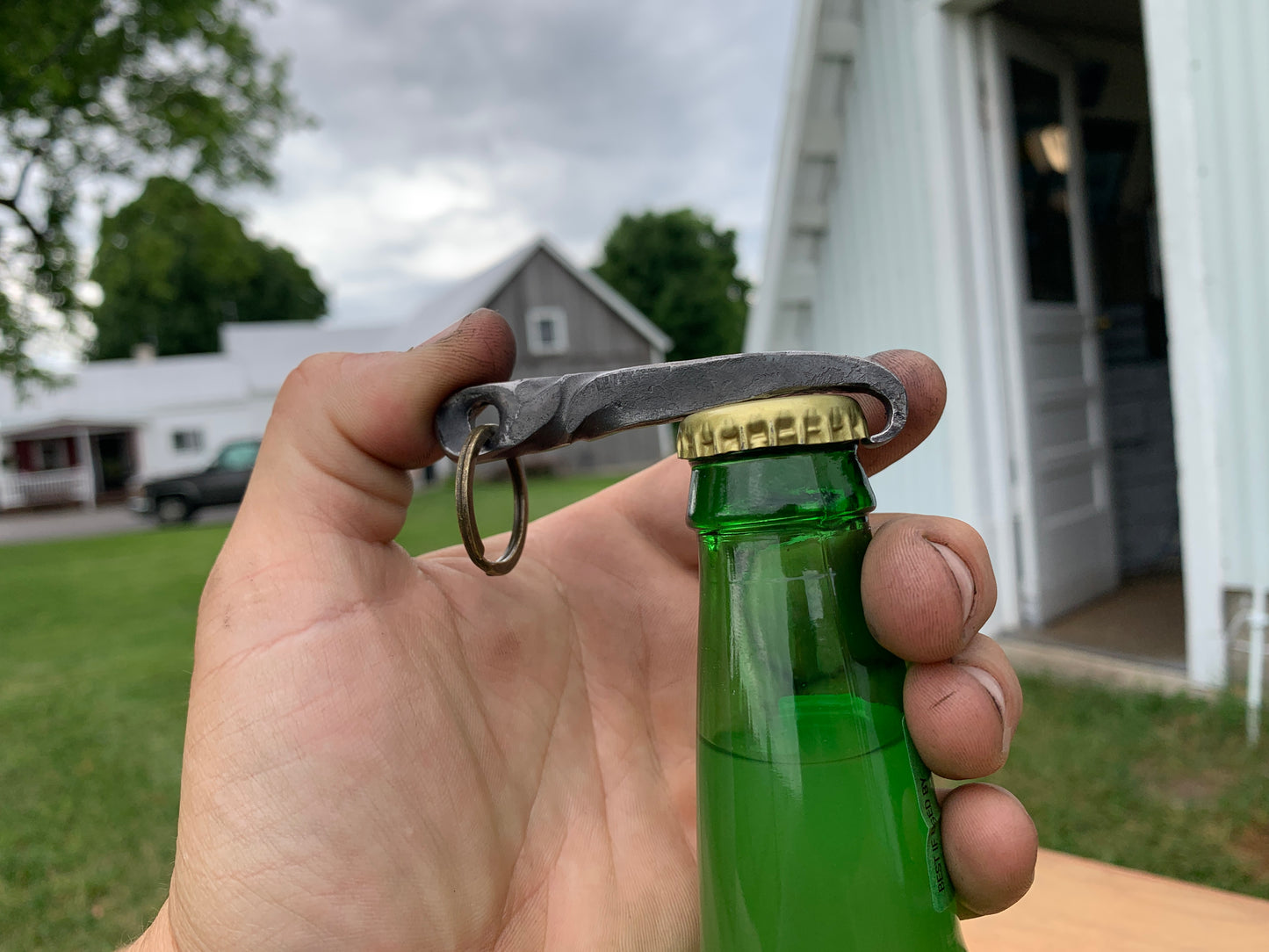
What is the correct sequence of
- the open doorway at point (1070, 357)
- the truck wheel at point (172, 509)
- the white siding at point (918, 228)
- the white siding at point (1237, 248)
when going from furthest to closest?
the truck wheel at point (172, 509)
the open doorway at point (1070, 357)
the white siding at point (918, 228)
the white siding at point (1237, 248)

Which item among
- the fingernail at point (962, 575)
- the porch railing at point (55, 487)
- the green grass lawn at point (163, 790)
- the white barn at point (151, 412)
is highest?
the white barn at point (151, 412)

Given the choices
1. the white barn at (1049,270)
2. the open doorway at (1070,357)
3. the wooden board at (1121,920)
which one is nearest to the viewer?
the wooden board at (1121,920)

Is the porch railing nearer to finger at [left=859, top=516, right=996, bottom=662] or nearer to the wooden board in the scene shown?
the wooden board

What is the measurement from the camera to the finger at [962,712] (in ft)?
2.48

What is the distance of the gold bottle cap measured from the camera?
616 millimetres

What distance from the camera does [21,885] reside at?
3115mm

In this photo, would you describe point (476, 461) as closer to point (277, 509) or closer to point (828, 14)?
point (277, 509)

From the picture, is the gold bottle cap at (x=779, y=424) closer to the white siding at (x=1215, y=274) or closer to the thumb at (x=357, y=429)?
the thumb at (x=357, y=429)

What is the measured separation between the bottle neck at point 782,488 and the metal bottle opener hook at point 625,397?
0.05 metres

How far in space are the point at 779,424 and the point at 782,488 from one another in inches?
2.3

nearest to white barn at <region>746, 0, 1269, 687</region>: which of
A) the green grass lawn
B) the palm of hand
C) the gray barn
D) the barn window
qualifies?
the green grass lawn

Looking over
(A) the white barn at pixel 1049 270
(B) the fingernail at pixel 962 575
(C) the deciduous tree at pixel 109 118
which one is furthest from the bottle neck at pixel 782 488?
(C) the deciduous tree at pixel 109 118

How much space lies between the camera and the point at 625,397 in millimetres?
722

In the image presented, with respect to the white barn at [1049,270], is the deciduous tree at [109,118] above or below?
above
